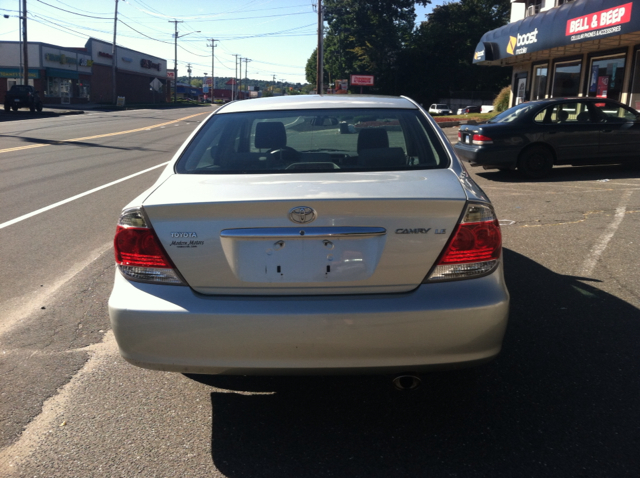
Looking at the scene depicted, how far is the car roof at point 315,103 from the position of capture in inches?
155

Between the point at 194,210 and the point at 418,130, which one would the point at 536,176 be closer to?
the point at 418,130

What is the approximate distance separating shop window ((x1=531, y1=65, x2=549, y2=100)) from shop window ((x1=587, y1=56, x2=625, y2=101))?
3604mm

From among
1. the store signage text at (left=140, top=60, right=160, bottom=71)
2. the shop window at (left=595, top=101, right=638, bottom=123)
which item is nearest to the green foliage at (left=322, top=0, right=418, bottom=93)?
the store signage text at (left=140, top=60, right=160, bottom=71)

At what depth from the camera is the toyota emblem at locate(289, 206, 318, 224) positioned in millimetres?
2631

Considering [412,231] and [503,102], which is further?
[503,102]

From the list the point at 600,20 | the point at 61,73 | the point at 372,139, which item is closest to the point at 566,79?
the point at 600,20

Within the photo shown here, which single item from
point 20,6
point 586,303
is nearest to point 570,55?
point 586,303

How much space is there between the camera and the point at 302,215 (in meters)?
2.63

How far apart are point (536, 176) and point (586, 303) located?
729 centimetres

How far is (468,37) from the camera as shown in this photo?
6694 centimetres

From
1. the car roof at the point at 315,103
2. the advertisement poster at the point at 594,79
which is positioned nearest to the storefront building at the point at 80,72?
the advertisement poster at the point at 594,79

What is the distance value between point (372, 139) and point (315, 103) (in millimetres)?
541

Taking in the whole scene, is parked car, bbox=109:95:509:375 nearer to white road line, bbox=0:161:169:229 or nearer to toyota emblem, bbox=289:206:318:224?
toyota emblem, bbox=289:206:318:224

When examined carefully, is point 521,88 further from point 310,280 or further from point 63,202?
point 310,280
